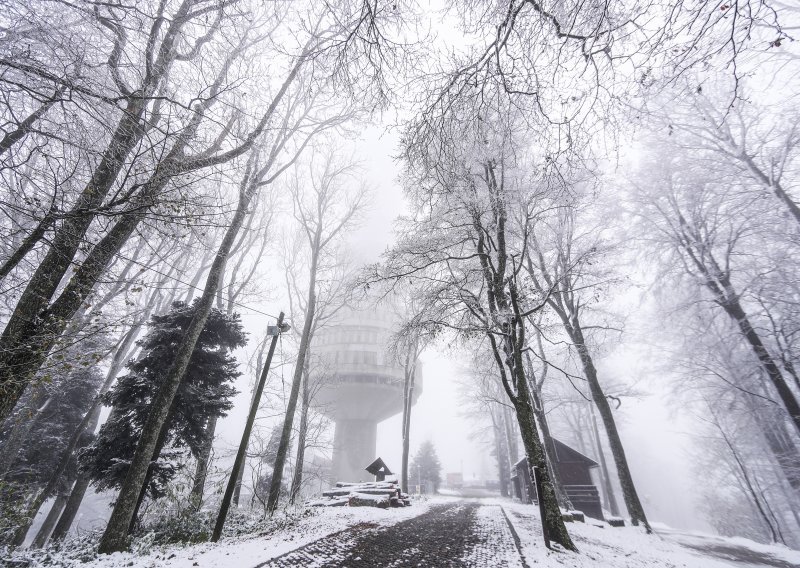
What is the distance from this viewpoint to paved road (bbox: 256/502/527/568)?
4.53 m

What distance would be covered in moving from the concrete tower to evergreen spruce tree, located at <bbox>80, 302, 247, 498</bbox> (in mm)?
16275

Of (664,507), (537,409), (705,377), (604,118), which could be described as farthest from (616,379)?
(664,507)

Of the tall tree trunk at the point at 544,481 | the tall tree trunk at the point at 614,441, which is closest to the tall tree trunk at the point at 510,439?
the tall tree trunk at the point at 614,441

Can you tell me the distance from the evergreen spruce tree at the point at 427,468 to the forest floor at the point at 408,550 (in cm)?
3025

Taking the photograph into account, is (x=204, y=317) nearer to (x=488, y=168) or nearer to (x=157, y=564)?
(x=157, y=564)

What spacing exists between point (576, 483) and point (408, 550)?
58.2 feet

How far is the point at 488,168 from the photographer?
28.2 feet

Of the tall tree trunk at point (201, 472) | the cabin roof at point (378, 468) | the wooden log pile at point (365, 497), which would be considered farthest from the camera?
the cabin roof at point (378, 468)

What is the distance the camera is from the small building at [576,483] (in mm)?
17656

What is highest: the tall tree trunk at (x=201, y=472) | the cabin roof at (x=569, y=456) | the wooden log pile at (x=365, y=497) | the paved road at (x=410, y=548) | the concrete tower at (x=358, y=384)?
the concrete tower at (x=358, y=384)

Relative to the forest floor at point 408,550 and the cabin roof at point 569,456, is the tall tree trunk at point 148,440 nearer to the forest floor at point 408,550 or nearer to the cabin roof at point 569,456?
the forest floor at point 408,550

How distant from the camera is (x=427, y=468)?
35844 mm

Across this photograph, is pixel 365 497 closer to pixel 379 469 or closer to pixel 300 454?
pixel 300 454

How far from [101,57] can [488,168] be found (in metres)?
7.63
